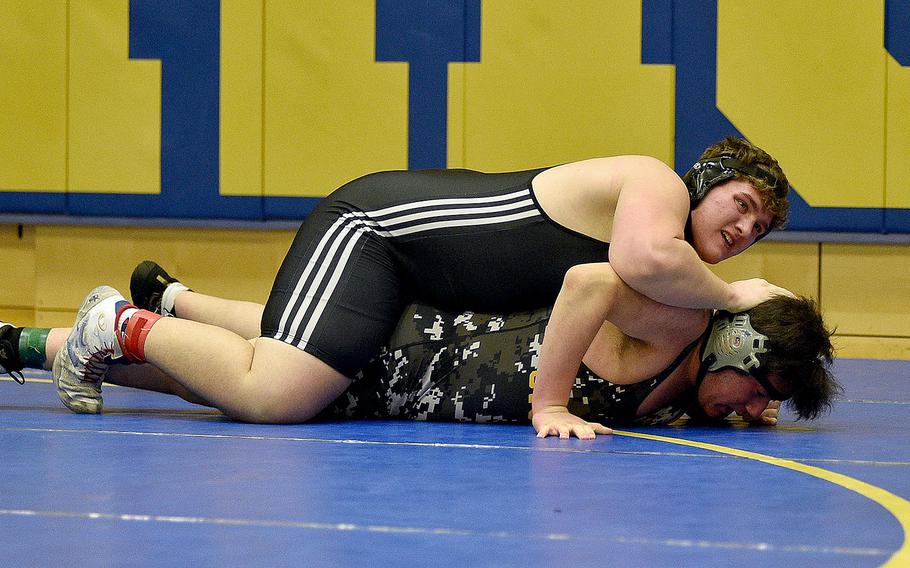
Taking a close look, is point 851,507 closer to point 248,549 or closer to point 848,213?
point 248,549

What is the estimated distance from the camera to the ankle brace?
288 centimetres

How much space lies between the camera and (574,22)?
5.54 m

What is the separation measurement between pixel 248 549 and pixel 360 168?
422 centimetres

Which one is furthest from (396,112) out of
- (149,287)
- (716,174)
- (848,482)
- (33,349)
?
(848,482)

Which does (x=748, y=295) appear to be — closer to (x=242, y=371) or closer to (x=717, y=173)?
(x=717, y=173)

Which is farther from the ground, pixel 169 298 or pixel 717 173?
pixel 717 173

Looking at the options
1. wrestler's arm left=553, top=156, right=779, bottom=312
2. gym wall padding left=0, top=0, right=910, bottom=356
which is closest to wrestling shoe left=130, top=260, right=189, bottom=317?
wrestler's arm left=553, top=156, right=779, bottom=312

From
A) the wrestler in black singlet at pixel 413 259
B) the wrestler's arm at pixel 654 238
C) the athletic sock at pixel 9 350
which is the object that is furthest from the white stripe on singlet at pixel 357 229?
the athletic sock at pixel 9 350

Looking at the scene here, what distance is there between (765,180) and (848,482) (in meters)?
0.85

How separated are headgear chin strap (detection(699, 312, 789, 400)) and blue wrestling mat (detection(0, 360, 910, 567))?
159 mm

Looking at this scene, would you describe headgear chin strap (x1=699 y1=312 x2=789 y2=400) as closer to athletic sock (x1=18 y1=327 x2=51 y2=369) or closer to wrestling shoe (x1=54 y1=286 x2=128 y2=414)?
wrestling shoe (x1=54 y1=286 x2=128 y2=414)

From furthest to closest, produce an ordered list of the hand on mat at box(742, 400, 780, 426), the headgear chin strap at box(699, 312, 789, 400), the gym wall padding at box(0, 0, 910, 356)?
the gym wall padding at box(0, 0, 910, 356) < the hand on mat at box(742, 400, 780, 426) < the headgear chin strap at box(699, 312, 789, 400)

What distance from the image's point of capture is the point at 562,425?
269 cm

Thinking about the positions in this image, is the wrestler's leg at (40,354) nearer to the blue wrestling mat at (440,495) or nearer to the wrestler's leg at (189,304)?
the blue wrestling mat at (440,495)
